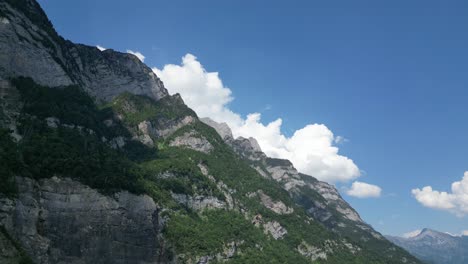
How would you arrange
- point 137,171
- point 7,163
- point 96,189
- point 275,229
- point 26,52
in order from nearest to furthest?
point 7,163 < point 96,189 < point 137,171 < point 26,52 < point 275,229

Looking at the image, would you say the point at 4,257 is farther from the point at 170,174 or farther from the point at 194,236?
the point at 170,174

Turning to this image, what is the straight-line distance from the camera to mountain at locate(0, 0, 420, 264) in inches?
3460

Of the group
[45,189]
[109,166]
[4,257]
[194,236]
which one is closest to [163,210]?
[194,236]

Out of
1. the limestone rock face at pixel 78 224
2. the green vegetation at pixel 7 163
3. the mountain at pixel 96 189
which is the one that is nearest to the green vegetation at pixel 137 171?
the green vegetation at pixel 7 163

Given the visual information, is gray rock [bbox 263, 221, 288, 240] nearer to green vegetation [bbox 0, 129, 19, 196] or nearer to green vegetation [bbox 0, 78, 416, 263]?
green vegetation [bbox 0, 78, 416, 263]

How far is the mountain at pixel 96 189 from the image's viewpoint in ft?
288

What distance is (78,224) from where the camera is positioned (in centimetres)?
9350

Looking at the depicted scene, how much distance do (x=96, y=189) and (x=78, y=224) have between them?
10.0 meters

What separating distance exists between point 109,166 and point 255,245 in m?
66.3

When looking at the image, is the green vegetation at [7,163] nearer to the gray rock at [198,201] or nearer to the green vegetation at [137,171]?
the green vegetation at [137,171]

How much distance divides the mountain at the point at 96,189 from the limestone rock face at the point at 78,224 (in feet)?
0.77

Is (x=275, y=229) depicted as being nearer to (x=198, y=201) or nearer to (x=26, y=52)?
(x=198, y=201)

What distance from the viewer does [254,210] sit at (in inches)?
7323

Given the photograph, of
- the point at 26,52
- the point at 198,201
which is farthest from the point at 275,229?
the point at 26,52
